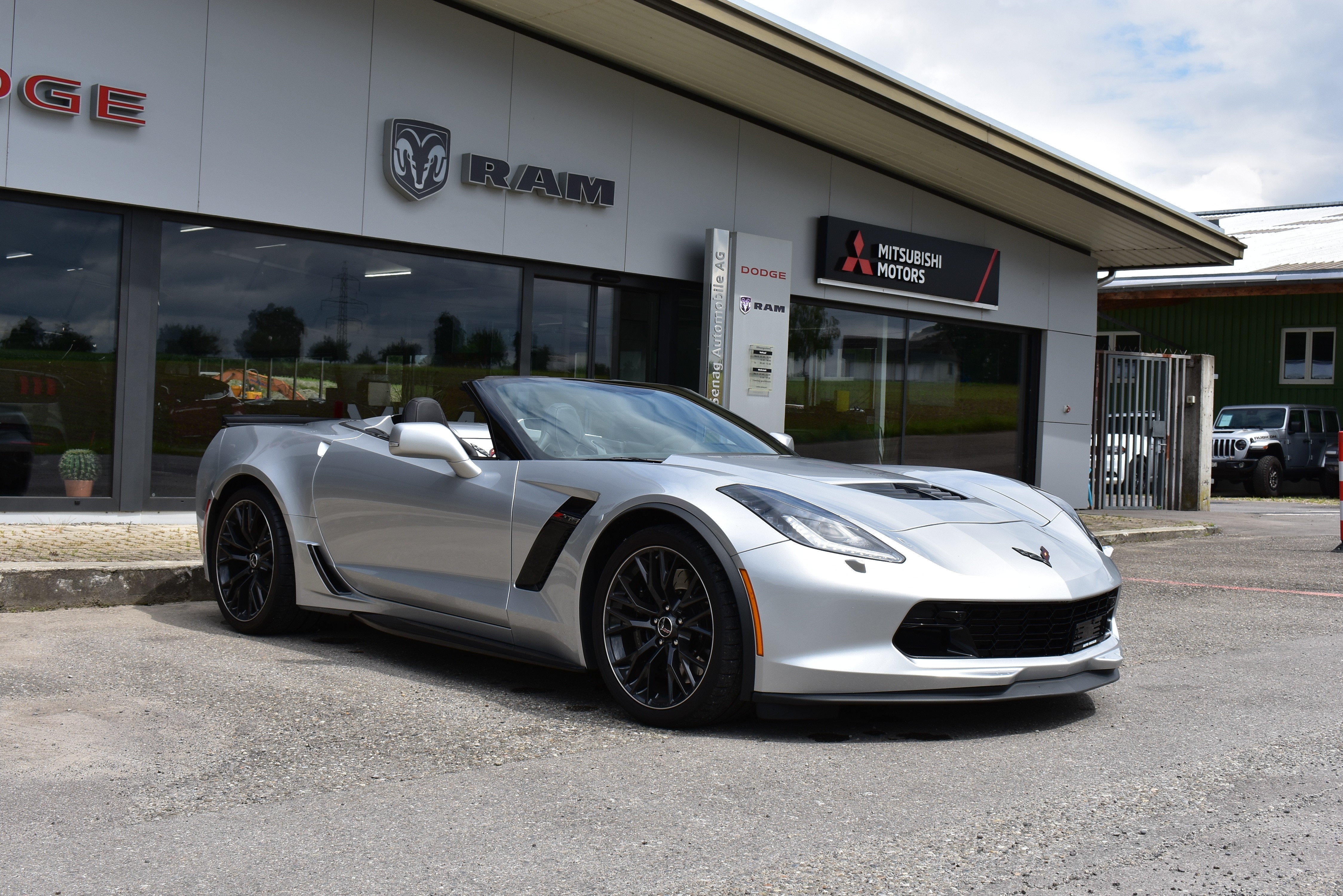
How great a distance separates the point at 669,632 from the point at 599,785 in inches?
28.2

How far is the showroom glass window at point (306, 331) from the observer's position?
936cm

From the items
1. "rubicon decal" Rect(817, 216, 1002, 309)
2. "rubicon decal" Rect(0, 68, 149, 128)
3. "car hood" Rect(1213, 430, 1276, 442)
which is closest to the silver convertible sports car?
"rubicon decal" Rect(0, 68, 149, 128)

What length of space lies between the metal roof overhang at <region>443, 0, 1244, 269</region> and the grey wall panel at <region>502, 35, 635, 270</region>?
0.82 ft

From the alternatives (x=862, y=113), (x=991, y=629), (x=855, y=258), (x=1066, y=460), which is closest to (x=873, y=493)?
(x=991, y=629)

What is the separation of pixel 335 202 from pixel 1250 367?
25926 millimetres

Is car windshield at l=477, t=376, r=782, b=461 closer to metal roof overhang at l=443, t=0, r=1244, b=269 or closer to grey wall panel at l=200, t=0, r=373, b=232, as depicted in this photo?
grey wall panel at l=200, t=0, r=373, b=232

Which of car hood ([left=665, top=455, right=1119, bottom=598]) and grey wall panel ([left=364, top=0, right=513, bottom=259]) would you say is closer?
car hood ([left=665, top=455, right=1119, bottom=598])

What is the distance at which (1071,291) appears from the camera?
56.6ft

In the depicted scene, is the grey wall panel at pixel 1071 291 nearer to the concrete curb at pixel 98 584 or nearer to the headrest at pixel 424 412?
the concrete curb at pixel 98 584

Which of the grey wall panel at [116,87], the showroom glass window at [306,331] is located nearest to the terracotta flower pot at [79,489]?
the showroom glass window at [306,331]

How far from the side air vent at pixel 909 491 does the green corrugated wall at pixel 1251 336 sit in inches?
1021

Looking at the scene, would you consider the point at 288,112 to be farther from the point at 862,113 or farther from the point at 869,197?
the point at 869,197

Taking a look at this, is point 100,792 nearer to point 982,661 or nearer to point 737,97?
point 982,661

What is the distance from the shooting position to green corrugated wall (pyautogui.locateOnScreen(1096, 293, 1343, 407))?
28.5m
